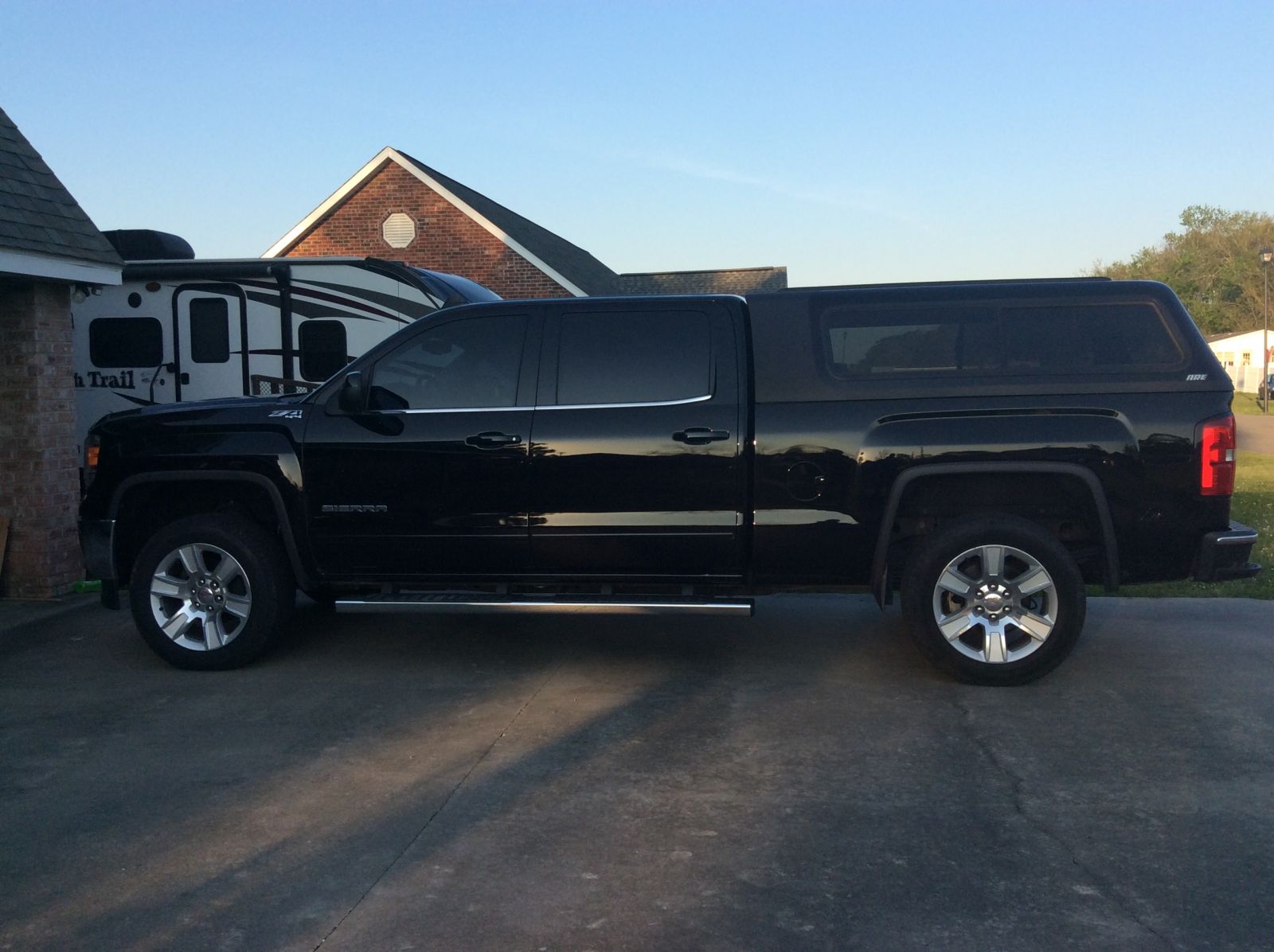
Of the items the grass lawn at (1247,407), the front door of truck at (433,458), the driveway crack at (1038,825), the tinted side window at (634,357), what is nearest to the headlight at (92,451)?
the front door of truck at (433,458)

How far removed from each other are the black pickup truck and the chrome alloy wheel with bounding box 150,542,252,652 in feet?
0.05

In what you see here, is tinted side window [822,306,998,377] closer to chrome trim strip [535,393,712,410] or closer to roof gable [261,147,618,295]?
chrome trim strip [535,393,712,410]

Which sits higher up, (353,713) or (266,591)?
(266,591)

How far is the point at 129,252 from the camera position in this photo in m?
12.9

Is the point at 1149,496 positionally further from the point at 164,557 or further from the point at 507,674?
the point at 164,557

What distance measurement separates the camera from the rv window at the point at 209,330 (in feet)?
39.1

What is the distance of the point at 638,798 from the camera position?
466cm

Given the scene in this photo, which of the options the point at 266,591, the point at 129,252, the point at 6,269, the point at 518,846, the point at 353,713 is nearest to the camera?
the point at 518,846

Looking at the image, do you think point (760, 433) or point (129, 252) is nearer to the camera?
point (760, 433)

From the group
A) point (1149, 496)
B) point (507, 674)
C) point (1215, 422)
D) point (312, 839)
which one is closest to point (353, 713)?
point (507, 674)

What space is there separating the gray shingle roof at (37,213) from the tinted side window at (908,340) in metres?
5.88

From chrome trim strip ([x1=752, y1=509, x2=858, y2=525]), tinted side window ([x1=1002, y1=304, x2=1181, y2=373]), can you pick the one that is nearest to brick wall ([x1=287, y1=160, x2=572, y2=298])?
chrome trim strip ([x1=752, y1=509, x2=858, y2=525])

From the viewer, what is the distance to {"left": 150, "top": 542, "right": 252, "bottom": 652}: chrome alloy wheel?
6.76 meters

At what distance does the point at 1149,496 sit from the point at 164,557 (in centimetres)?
535
